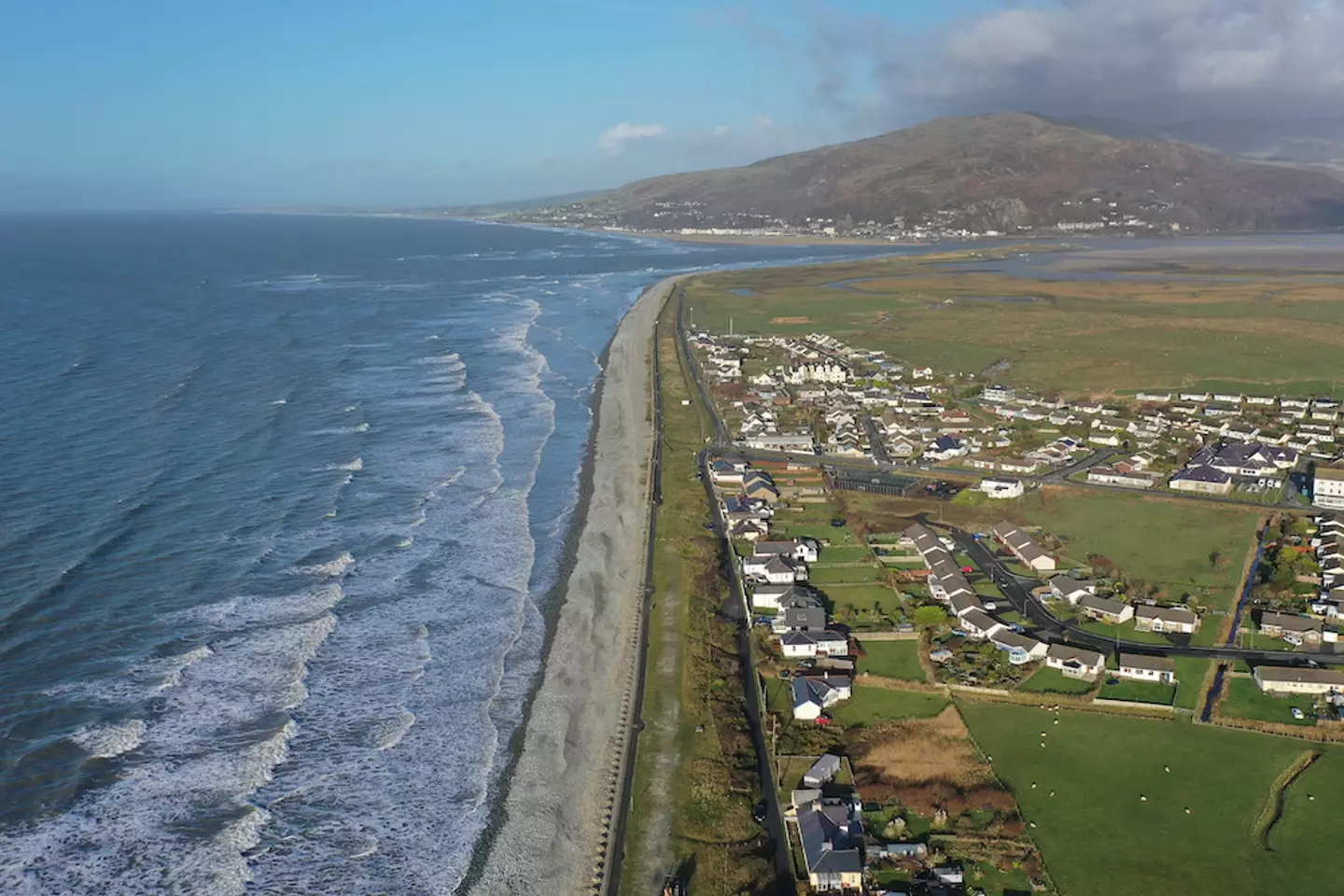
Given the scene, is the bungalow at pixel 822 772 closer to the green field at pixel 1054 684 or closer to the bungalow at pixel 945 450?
the green field at pixel 1054 684

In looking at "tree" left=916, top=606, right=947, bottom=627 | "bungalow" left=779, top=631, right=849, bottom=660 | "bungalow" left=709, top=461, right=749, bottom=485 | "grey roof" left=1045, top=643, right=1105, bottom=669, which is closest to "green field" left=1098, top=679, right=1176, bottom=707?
"grey roof" left=1045, top=643, right=1105, bottom=669

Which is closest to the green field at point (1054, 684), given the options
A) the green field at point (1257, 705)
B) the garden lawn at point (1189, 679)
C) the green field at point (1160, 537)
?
the garden lawn at point (1189, 679)

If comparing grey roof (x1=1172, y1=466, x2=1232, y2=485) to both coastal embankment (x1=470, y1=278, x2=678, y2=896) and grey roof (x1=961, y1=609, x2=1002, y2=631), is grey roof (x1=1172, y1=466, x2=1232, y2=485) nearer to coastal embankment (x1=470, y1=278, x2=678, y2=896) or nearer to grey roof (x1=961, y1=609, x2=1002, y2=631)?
grey roof (x1=961, y1=609, x2=1002, y2=631)

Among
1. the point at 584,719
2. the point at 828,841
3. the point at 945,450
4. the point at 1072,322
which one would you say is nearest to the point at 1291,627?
the point at 828,841

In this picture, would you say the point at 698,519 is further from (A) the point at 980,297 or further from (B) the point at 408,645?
(A) the point at 980,297

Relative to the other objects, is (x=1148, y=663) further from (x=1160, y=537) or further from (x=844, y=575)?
(x=1160, y=537)

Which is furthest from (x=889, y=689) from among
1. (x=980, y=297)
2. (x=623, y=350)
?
(x=980, y=297)
